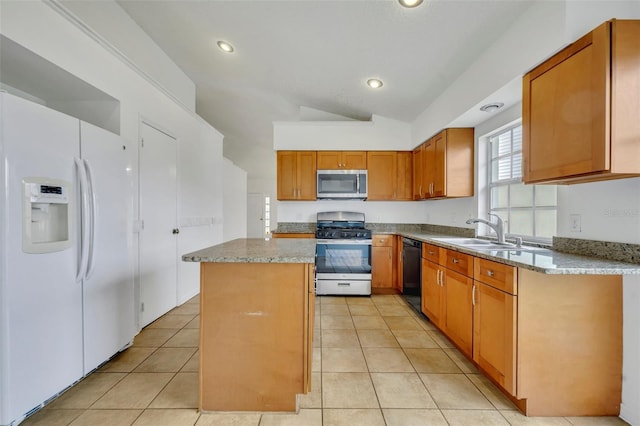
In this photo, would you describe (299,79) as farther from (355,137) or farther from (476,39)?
(476,39)

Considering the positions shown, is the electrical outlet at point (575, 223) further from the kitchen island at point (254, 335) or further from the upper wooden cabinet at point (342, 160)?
the upper wooden cabinet at point (342, 160)

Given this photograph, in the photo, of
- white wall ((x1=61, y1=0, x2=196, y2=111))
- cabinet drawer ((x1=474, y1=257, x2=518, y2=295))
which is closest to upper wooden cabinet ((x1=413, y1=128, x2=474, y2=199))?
cabinet drawer ((x1=474, y1=257, x2=518, y2=295))

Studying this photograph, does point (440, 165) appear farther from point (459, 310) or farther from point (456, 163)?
point (459, 310)

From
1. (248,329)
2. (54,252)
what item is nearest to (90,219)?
(54,252)

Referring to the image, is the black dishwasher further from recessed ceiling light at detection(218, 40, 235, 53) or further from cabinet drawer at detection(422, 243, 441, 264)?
recessed ceiling light at detection(218, 40, 235, 53)

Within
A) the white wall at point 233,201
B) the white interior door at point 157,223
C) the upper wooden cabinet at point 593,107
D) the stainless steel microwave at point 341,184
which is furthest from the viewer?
the white wall at point 233,201

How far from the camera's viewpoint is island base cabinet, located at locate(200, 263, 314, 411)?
59.6 inches

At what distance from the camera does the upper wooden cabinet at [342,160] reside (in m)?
4.02

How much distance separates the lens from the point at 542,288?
150 cm

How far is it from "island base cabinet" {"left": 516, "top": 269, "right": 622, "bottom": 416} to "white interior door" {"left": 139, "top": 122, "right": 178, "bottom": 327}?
3.09 m

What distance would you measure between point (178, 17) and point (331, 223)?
3000 millimetres

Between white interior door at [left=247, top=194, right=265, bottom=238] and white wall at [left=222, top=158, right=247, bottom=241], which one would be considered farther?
white interior door at [left=247, top=194, right=265, bottom=238]

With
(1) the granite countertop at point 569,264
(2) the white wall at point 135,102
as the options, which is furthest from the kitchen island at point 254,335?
(2) the white wall at point 135,102

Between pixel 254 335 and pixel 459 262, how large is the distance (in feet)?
5.37
